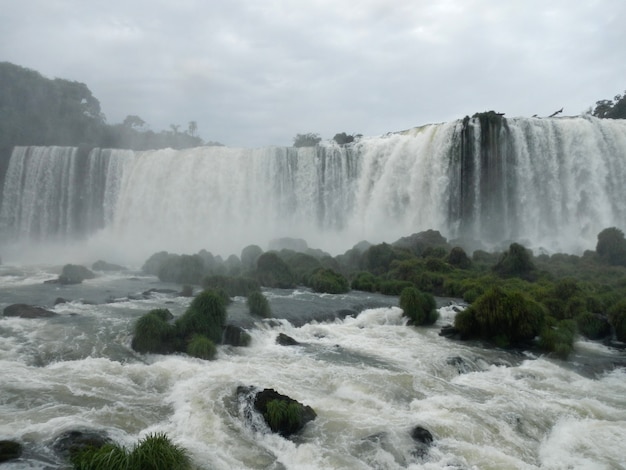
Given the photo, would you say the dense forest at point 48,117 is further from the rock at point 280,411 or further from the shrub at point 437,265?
the rock at point 280,411

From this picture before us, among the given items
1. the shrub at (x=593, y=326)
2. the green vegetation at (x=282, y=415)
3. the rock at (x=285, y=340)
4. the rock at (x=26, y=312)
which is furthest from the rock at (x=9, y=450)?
the shrub at (x=593, y=326)

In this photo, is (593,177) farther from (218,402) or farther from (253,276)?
(218,402)

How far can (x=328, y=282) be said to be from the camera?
63.9 ft

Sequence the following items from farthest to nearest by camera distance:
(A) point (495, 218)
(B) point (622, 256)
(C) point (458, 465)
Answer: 1. (A) point (495, 218)
2. (B) point (622, 256)
3. (C) point (458, 465)

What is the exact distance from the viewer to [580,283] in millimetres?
16125

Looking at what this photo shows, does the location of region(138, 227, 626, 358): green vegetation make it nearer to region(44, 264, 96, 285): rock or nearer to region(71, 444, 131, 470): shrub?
region(44, 264, 96, 285): rock

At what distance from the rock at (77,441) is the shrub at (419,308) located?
9.48m

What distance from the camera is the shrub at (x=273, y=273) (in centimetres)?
2053

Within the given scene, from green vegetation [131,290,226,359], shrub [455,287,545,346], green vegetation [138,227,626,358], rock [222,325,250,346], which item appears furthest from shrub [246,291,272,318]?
shrub [455,287,545,346]

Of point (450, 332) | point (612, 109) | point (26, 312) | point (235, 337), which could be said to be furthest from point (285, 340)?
point (612, 109)

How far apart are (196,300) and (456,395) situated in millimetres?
6266

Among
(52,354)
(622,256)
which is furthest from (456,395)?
(622,256)

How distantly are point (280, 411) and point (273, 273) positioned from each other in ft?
45.4

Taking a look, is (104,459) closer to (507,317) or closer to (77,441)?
(77,441)
